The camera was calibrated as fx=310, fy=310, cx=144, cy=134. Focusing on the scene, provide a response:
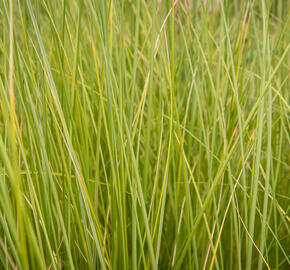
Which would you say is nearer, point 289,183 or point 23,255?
point 23,255

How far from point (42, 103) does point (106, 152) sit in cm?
28

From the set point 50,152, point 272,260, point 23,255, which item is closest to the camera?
point 23,255

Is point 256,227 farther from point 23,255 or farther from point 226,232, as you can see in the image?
point 23,255

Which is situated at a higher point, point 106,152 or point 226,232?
point 106,152

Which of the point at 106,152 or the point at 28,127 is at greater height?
the point at 28,127

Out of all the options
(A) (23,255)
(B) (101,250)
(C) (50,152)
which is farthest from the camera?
(C) (50,152)

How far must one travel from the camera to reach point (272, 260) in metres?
0.77

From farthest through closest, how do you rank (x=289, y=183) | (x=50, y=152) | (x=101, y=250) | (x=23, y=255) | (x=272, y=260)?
1. (x=289, y=183)
2. (x=272, y=260)
3. (x=50, y=152)
4. (x=101, y=250)
5. (x=23, y=255)

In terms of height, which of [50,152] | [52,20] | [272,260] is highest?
[52,20]

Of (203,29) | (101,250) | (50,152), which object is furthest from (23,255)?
(203,29)

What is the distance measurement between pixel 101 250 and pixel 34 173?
199 millimetres

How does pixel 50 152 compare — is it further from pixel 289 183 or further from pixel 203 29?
pixel 289 183

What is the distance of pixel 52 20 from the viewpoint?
555mm

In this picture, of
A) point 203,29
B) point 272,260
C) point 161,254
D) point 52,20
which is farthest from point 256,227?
point 52,20
